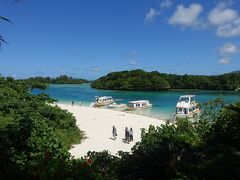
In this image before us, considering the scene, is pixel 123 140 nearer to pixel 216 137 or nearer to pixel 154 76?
pixel 216 137

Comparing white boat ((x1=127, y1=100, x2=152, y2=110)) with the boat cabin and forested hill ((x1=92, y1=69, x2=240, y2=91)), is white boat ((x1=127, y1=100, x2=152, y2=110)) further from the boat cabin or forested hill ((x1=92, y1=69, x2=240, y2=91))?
forested hill ((x1=92, y1=69, x2=240, y2=91))

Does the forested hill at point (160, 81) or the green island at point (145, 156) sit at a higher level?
the forested hill at point (160, 81)

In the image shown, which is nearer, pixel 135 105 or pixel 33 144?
pixel 33 144

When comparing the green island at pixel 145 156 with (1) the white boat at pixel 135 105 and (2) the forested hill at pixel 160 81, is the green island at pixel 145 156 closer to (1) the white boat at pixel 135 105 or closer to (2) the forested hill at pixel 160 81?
(1) the white boat at pixel 135 105

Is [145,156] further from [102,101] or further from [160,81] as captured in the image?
[160,81]

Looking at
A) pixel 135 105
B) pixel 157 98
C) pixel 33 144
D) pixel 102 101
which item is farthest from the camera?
pixel 157 98

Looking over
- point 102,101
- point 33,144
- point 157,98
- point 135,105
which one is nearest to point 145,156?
point 33,144

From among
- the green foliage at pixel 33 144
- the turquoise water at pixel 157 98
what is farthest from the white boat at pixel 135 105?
the green foliage at pixel 33 144

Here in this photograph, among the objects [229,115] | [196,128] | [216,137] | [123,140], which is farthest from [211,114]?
[123,140]

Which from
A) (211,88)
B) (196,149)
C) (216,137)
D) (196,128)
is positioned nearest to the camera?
(196,149)

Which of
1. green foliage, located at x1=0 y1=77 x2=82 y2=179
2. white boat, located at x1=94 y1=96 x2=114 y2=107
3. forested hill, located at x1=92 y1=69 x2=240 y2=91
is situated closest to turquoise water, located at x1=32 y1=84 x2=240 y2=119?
white boat, located at x1=94 y1=96 x2=114 y2=107

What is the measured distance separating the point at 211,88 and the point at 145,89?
23.0 m

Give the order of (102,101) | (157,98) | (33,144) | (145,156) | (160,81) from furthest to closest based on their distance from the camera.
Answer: (160,81)
(157,98)
(102,101)
(33,144)
(145,156)

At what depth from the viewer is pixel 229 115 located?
1030cm
